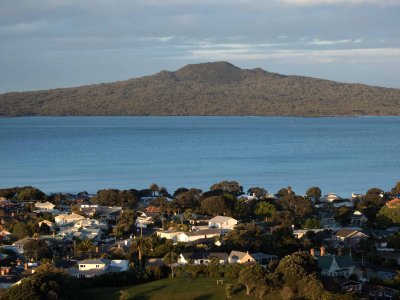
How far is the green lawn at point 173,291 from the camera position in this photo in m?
24.2

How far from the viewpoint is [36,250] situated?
104 feet

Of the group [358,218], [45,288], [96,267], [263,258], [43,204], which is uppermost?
[45,288]

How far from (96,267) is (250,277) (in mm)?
6436

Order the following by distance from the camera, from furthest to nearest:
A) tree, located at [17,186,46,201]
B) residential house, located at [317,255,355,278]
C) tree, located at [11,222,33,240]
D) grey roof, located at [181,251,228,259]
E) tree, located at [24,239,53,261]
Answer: tree, located at [17,186,46,201] < tree, located at [11,222,33,240] < tree, located at [24,239,53,261] < grey roof, located at [181,251,228,259] < residential house, located at [317,255,355,278]

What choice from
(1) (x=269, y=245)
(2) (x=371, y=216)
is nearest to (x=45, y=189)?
(2) (x=371, y=216)

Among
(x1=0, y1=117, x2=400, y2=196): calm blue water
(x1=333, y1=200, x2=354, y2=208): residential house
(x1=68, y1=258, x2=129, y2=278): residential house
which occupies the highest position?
(x1=68, y1=258, x2=129, y2=278): residential house

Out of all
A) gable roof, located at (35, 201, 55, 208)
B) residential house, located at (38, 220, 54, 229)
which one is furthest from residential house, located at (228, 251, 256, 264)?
gable roof, located at (35, 201, 55, 208)

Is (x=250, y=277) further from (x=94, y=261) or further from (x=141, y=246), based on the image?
(x=141, y=246)

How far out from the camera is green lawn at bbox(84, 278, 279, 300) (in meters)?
24.2

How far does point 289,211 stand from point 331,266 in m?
13.5

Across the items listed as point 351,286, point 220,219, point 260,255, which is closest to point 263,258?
point 260,255

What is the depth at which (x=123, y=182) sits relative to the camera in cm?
6812

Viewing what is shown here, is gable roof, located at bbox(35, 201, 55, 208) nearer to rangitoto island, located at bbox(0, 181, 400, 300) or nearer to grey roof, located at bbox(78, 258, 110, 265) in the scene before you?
rangitoto island, located at bbox(0, 181, 400, 300)

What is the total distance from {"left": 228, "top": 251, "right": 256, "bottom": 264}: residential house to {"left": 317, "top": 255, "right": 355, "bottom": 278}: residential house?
2375 mm
